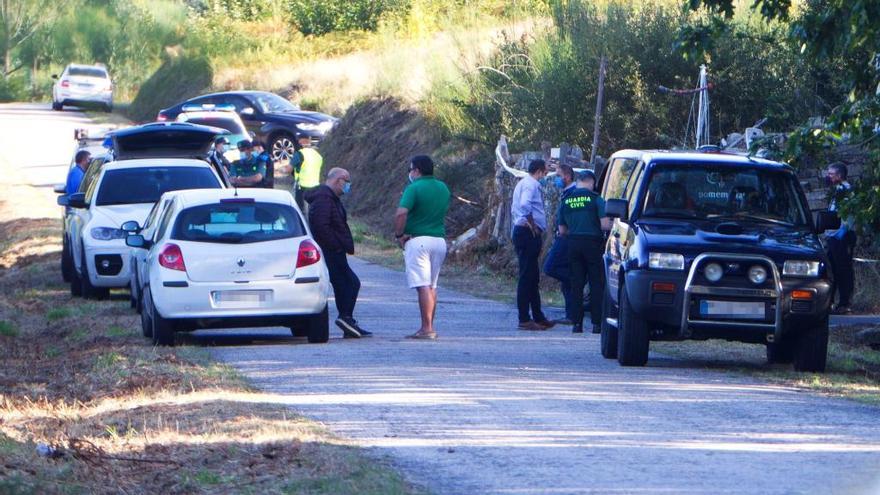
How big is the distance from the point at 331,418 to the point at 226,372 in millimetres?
2535

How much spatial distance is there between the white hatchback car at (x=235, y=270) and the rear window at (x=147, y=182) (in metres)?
4.84

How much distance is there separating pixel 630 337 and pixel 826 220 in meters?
1.98

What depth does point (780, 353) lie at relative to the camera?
551 inches

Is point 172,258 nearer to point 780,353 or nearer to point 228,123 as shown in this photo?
point 780,353

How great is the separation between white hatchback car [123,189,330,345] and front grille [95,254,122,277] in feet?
14.0

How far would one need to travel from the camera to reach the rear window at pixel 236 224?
1469 cm

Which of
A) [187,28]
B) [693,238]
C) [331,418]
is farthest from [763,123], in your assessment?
[187,28]

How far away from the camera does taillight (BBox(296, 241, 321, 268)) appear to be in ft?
48.1

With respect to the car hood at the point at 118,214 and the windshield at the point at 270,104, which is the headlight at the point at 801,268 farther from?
the windshield at the point at 270,104

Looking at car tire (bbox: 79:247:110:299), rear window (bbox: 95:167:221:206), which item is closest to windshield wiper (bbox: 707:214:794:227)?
rear window (bbox: 95:167:221:206)

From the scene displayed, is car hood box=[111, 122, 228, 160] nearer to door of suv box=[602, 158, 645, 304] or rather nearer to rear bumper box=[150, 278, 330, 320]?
rear bumper box=[150, 278, 330, 320]

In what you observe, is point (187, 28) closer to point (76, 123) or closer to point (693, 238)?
point (76, 123)

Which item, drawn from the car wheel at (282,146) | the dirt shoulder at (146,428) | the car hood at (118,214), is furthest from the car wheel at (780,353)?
the car wheel at (282,146)

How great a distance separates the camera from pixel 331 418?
1004 centimetres
